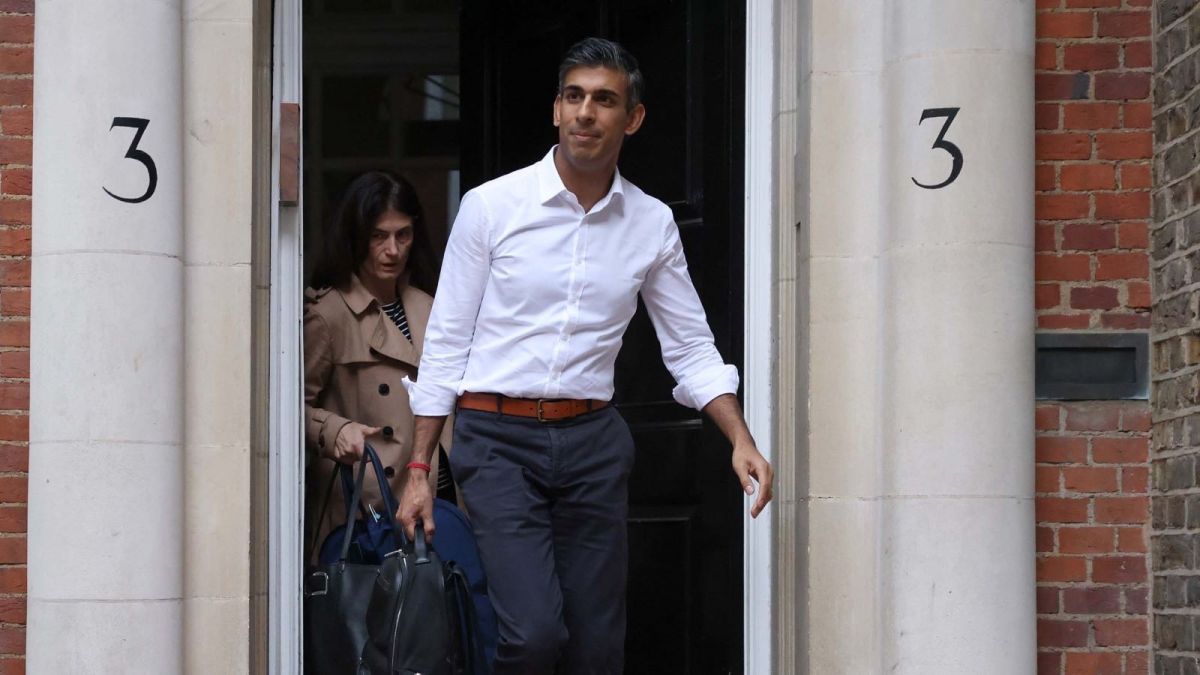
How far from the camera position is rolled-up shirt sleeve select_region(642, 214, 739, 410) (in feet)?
16.2

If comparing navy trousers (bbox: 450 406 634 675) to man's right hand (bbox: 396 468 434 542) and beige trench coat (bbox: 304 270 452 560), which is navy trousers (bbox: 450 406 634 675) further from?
beige trench coat (bbox: 304 270 452 560)

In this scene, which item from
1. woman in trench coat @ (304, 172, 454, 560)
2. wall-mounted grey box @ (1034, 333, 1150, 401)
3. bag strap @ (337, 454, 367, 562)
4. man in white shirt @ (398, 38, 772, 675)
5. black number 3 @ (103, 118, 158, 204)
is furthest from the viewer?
woman in trench coat @ (304, 172, 454, 560)

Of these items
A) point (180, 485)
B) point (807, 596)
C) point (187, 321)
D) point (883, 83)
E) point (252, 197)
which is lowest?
point (807, 596)

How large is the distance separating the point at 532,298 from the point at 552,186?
0.32 metres

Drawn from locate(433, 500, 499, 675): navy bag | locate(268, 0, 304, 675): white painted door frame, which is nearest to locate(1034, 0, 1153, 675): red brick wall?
locate(433, 500, 499, 675): navy bag

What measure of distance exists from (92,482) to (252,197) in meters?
0.94

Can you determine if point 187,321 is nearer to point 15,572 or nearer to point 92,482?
point 92,482

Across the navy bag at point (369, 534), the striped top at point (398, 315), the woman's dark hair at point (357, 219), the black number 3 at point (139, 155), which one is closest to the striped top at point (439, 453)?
the striped top at point (398, 315)

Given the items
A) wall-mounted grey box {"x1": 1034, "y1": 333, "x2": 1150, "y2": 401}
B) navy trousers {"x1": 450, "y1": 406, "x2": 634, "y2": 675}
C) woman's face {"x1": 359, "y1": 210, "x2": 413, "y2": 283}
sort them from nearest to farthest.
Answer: navy trousers {"x1": 450, "y1": 406, "x2": 634, "y2": 675} → wall-mounted grey box {"x1": 1034, "y1": 333, "x2": 1150, "y2": 401} → woman's face {"x1": 359, "y1": 210, "x2": 413, "y2": 283}

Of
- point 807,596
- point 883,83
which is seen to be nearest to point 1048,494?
point 807,596

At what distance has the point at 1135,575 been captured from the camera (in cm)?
498

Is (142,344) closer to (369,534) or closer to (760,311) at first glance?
(369,534)

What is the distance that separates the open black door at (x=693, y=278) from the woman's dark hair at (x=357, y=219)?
905 millimetres

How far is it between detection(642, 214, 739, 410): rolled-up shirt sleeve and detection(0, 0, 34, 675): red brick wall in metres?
1.82
